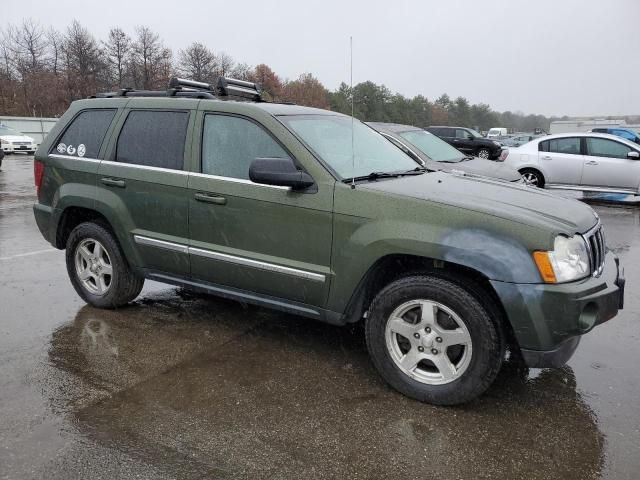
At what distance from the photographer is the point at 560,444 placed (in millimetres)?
2934

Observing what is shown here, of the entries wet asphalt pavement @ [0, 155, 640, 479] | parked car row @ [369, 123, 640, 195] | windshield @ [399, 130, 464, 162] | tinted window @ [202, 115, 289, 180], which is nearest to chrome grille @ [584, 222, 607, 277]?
wet asphalt pavement @ [0, 155, 640, 479]

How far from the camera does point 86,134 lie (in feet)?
15.8

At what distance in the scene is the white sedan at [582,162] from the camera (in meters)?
12.2

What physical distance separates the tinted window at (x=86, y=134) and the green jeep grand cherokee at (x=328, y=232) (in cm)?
1

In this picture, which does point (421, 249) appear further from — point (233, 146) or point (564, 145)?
point (564, 145)

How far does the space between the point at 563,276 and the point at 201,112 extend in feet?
9.19

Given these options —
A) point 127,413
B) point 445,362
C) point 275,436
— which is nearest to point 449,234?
point 445,362

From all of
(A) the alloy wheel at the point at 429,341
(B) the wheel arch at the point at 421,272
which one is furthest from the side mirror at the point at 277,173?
(A) the alloy wheel at the point at 429,341

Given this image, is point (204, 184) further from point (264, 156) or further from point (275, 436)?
point (275, 436)

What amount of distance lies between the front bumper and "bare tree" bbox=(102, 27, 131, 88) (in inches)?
2394

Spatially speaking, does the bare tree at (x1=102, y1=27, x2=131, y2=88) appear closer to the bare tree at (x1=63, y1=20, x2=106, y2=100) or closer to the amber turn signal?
the bare tree at (x1=63, y1=20, x2=106, y2=100)

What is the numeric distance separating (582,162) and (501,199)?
34.3ft

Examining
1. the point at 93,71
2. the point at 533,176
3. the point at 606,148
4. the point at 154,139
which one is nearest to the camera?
the point at 154,139

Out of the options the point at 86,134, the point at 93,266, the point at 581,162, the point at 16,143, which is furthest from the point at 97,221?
the point at 16,143
